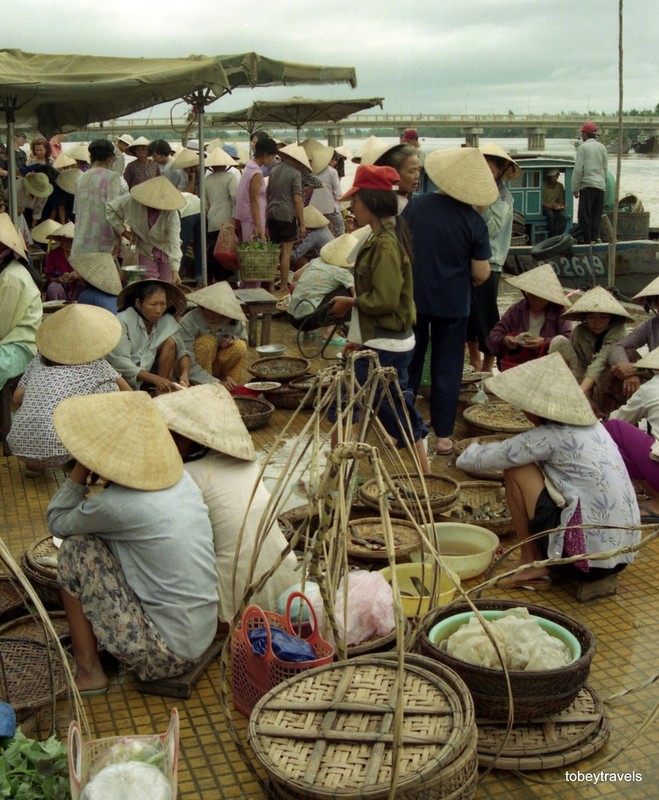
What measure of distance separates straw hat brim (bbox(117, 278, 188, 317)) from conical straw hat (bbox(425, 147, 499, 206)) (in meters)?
1.51

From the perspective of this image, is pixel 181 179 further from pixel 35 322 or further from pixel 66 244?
pixel 35 322

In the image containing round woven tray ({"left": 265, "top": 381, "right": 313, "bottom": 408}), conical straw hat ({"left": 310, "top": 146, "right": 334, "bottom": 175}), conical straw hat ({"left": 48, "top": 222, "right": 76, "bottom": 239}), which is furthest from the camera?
conical straw hat ({"left": 310, "top": 146, "right": 334, "bottom": 175})

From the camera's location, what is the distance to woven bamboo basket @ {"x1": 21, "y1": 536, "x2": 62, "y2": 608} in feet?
10.5

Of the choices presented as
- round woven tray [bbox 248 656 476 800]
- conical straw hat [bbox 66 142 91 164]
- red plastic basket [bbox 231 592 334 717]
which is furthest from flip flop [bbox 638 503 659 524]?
conical straw hat [bbox 66 142 91 164]

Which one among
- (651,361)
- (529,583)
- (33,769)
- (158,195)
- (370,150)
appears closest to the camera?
(33,769)

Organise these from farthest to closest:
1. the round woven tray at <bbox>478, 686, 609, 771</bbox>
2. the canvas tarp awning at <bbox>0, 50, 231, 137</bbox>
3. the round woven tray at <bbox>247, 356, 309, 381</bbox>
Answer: the canvas tarp awning at <bbox>0, 50, 231, 137</bbox> → the round woven tray at <bbox>247, 356, 309, 381</bbox> → the round woven tray at <bbox>478, 686, 609, 771</bbox>

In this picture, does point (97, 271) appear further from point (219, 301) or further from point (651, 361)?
point (651, 361)

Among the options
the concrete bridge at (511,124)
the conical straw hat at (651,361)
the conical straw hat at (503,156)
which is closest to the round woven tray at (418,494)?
the conical straw hat at (651,361)

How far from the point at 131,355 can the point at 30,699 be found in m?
2.48

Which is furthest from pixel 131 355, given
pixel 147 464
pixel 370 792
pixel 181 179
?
pixel 181 179

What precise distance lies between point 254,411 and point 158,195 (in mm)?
2011

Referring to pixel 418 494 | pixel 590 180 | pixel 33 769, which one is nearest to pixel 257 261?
pixel 418 494

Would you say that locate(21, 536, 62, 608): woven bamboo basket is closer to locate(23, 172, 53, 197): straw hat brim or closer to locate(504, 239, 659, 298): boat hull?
locate(23, 172, 53, 197): straw hat brim

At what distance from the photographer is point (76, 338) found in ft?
13.4
